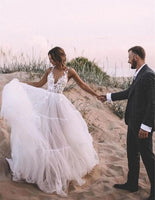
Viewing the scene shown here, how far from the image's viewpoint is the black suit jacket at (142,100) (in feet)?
13.0

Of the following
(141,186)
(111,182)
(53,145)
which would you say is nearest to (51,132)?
(53,145)

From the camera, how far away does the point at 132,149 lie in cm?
448

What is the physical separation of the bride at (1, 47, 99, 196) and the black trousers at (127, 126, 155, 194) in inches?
27.8

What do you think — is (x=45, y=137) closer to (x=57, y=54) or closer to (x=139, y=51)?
(x=57, y=54)

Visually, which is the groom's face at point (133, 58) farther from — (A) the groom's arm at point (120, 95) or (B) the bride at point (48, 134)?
(B) the bride at point (48, 134)

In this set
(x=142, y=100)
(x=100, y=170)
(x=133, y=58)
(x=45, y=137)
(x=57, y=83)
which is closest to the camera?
(x=142, y=100)

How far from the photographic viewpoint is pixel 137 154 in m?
4.51

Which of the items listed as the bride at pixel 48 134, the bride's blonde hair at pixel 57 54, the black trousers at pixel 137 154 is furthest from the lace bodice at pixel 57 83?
the black trousers at pixel 137 154

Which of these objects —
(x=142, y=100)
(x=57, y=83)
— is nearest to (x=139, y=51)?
(x=142, y=100)

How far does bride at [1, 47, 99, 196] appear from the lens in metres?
4.27

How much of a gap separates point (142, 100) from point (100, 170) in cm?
177

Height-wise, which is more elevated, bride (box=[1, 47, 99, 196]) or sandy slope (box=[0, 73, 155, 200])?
bride (box=[1, 47, 99, 196])

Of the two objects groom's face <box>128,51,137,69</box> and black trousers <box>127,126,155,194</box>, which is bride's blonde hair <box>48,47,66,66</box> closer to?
groom's face <box>128,51,137,69</box>

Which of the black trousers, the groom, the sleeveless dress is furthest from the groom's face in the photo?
the sleeveless dress
